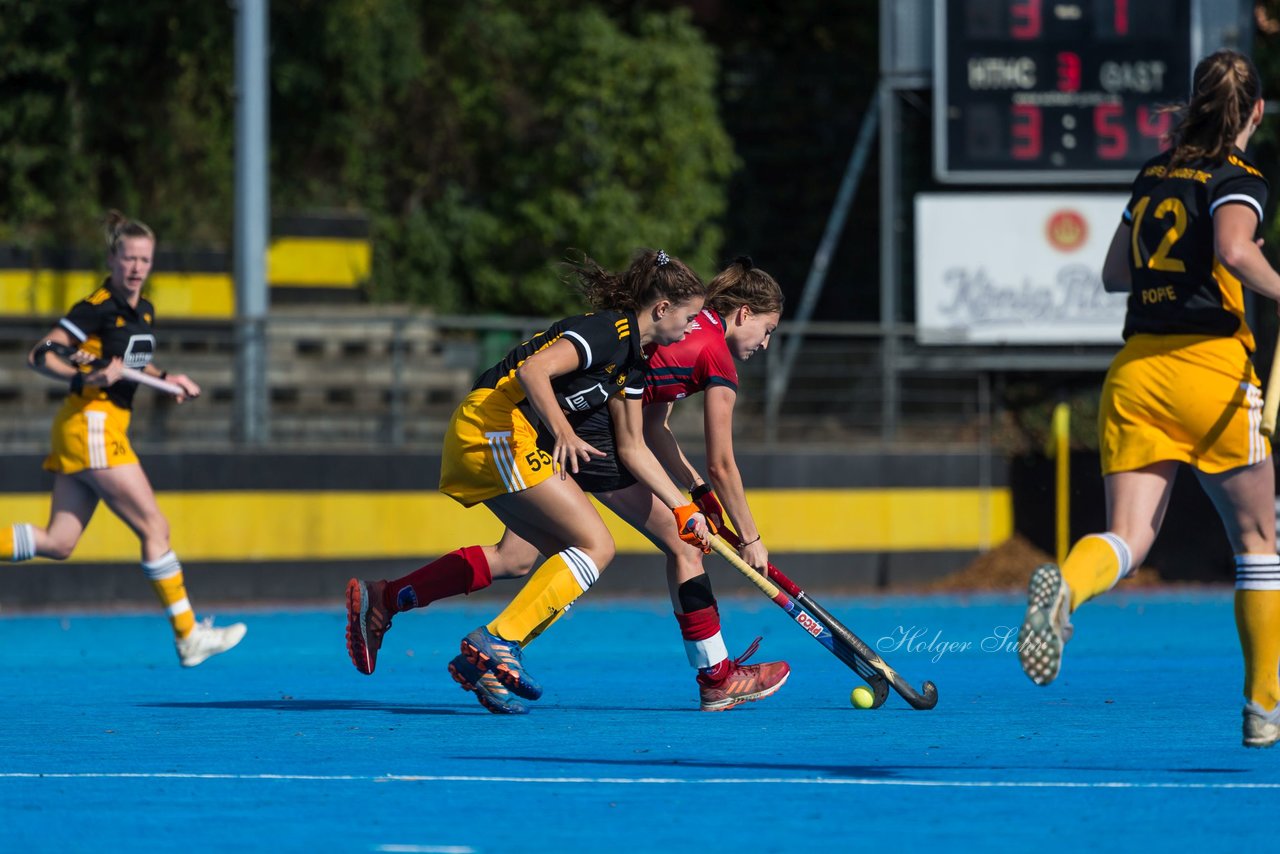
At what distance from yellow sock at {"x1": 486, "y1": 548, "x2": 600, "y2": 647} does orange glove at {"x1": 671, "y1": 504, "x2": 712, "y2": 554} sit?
0.40 m

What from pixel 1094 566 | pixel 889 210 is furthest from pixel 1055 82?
pixel 1094 566

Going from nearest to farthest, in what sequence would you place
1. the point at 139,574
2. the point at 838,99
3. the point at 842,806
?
the point at 842,806
the point at 139,574
the point at 838,99

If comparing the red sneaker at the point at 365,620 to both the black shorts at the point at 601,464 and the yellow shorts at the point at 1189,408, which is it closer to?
the black shorts at the point at 601,464

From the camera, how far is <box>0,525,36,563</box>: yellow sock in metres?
9.84

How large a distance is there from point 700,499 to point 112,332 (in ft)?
10.8

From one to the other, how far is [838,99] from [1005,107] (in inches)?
311

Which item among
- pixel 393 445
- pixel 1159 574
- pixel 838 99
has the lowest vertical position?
pixel 1159 574

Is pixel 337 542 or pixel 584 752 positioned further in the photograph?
pixel 337 542

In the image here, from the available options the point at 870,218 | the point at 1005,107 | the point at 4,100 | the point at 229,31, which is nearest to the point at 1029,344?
the point at 1005,107

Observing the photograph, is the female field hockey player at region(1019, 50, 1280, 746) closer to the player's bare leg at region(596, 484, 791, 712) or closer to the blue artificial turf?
the blue artificial turf

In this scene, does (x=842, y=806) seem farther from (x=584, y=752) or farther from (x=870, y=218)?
(x=870, y=218)

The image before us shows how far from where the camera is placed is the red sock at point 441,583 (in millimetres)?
7973

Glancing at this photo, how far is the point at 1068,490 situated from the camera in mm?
16359

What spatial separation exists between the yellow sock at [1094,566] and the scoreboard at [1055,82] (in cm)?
1270
